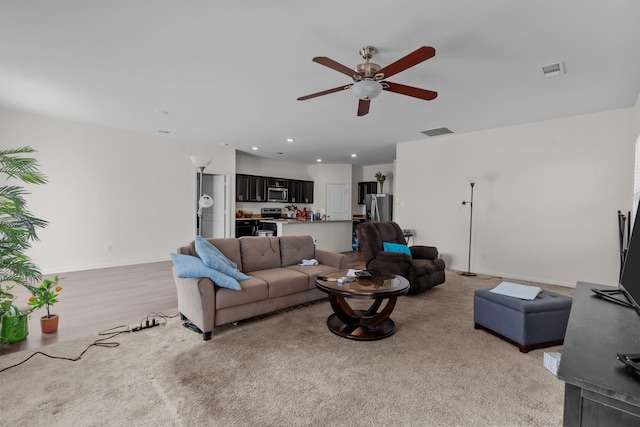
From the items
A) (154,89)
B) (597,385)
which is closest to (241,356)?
(597,385)

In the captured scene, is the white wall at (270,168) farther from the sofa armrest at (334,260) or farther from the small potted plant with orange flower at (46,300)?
the small potted plant with orange flower at (46,300)

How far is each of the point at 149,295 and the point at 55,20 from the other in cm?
302

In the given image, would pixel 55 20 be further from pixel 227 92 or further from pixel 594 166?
pixel 594 166

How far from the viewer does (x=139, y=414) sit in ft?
5.43

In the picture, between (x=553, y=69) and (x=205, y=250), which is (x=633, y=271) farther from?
(x=205, y=250)

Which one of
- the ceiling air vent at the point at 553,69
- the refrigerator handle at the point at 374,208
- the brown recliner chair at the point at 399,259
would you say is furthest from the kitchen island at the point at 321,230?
the ceiling air vent at the point at 553,69

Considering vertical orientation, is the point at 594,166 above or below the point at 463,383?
above

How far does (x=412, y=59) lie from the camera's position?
213 cm

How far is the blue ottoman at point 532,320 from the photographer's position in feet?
7.88

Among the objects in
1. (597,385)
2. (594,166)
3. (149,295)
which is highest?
(594,166)

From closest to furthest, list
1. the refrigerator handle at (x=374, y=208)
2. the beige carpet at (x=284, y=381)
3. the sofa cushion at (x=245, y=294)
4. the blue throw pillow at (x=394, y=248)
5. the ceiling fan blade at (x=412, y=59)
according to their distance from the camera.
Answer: the beige carpet at (x=284, y=381), the ceiling fan blade at (x=412, y=59), the sofa cushion at (x=245, y=294), the blue throw pillow at (x=394, y=248), the refrigerator handle at (x=374, y=208)

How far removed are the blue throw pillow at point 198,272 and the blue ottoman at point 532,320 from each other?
7.76ft

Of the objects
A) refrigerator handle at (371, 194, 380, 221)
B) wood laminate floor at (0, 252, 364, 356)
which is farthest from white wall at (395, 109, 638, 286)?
wood laminate floor at (0, 252, 364, 356)

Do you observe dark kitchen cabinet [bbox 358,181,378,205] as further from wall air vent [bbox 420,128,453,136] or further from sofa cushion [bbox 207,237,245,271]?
sofa cushion [bbox 207,237,245,271]
